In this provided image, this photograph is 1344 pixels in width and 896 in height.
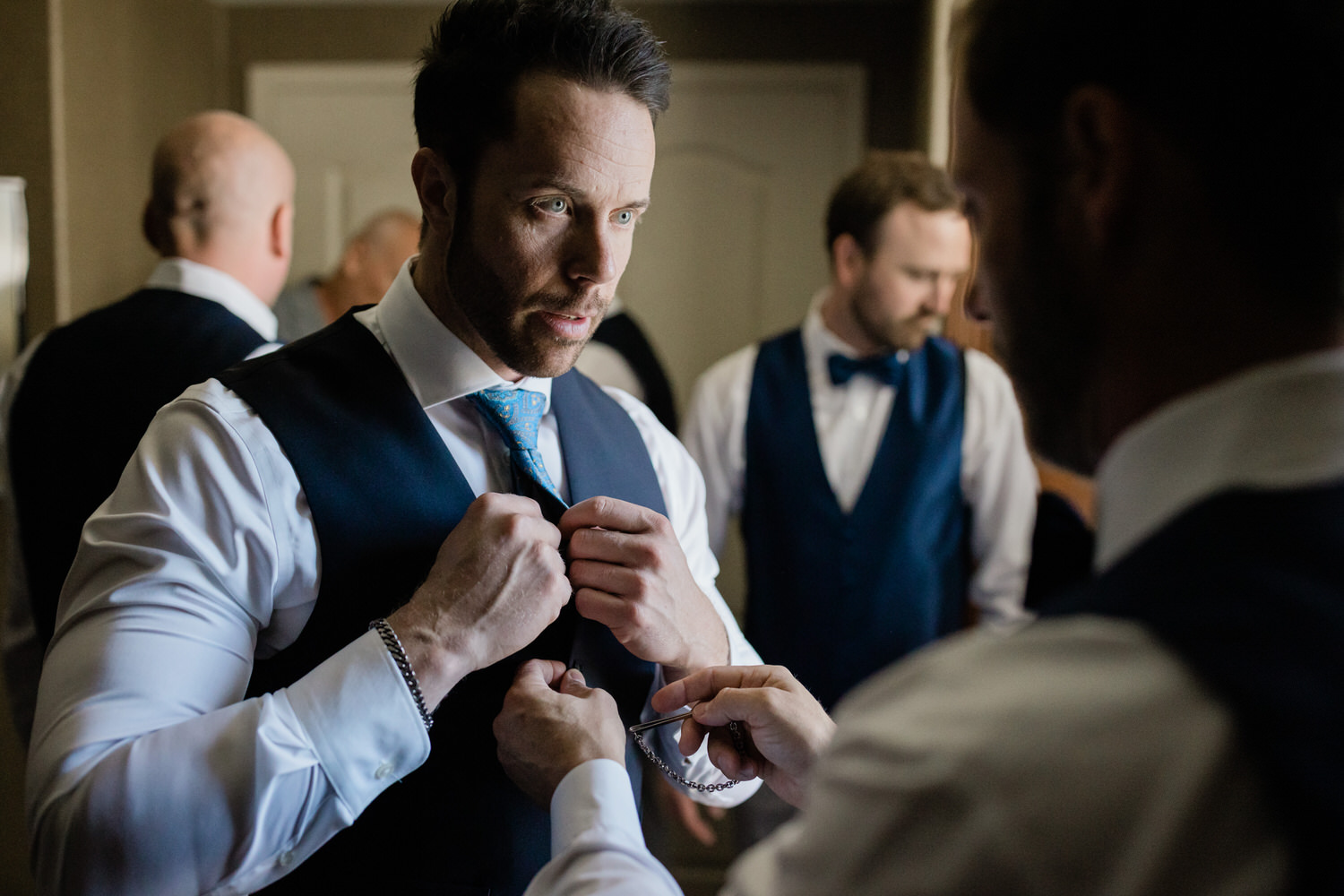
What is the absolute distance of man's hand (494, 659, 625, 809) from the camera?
82 cm

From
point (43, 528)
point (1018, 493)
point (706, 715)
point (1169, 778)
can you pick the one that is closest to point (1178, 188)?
point (1169, 778)

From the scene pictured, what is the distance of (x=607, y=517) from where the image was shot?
0.93m

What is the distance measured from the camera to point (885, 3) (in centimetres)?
360

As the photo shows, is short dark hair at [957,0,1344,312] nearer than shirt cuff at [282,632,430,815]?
Yes

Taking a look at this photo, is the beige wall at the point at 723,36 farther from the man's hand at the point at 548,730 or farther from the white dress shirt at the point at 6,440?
the man's hand at the point at 548,730

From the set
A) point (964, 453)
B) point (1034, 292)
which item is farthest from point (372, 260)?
point (1034, 292)

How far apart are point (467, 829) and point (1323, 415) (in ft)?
2.49

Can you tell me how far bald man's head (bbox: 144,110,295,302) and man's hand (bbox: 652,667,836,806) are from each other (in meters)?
1.17

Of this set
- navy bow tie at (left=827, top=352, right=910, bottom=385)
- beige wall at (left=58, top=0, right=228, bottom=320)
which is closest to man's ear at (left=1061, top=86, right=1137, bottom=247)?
navy bow tie at (left=827, top=352, right=910, bottom=385)

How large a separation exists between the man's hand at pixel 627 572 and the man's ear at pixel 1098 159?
0.51 metres

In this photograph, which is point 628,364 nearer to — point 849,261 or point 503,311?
point 849,261

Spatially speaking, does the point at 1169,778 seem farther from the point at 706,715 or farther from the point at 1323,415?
the point at 706,715

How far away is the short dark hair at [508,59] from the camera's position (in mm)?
960

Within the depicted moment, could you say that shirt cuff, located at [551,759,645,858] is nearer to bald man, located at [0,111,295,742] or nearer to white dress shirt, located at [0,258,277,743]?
bald man, located at [0,111,295,742]
